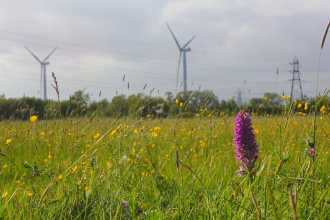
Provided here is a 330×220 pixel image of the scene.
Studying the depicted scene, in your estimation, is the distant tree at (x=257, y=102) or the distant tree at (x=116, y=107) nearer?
the distant tree at (x=257, y=102)

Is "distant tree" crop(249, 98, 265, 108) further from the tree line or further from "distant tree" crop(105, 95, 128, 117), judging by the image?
"distant tree" crop(105, 95, 128, 117)

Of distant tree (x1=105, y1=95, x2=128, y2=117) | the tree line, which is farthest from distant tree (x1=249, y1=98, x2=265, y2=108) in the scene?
distant tree (x1=105, y1=95, x2=128, y2=117)

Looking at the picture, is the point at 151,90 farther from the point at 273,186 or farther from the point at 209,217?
the point at 209,217

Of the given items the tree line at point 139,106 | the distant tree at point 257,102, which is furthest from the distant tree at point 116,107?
the distant tree at point 257,102

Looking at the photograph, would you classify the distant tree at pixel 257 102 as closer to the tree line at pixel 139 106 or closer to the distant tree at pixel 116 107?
the tree line at pixel 139 106

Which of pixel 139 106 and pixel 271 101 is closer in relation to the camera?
pixel 271 101

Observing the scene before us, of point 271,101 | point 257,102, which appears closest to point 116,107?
point 271,101

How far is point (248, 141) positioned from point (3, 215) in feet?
3.30

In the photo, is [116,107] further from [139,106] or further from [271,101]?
[271,101]

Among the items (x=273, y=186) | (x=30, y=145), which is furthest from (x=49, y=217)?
(x=30, y=145)

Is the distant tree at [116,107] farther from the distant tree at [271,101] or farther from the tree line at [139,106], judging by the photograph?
the distant tree at [271,101]

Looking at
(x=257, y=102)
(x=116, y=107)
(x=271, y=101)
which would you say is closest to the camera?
(x=271, y=101)

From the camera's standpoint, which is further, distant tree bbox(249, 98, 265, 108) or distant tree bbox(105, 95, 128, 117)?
distant tree bbox(105, 95, 128, 117)

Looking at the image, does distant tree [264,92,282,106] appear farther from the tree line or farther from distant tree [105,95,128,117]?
distant tree [105,95,128,117]
